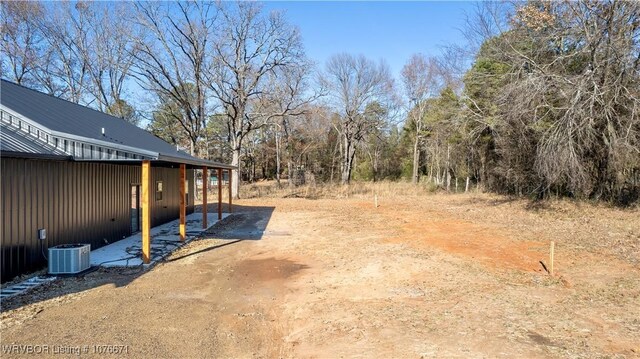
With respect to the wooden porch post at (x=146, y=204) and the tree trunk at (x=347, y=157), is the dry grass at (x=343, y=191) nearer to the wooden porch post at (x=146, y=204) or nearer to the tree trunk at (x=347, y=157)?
the tree trunk at (x=347, y=157)

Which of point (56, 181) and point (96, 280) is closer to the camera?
point (96, 280)

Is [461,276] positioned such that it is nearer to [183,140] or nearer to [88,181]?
[88,181]

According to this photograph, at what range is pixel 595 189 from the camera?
1736 cm

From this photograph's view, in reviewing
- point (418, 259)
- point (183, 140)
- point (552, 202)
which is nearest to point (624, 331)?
point (418, 259)

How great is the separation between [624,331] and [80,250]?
859cm

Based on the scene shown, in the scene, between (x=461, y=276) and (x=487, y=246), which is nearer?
(x=461, y=276)

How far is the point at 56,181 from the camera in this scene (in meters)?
7.55

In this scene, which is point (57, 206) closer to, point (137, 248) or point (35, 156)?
point (35, 156)

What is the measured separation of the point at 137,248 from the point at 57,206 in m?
2.22

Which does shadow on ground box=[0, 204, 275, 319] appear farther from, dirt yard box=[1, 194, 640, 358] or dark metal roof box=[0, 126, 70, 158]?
dark metal roof box=[0, 126, 70, 158]

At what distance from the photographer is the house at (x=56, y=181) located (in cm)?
648

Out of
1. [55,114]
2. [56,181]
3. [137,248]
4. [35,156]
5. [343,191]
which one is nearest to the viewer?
[35,156]

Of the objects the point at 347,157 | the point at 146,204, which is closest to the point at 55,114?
the point at 146,204

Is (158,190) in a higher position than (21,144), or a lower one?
lower
